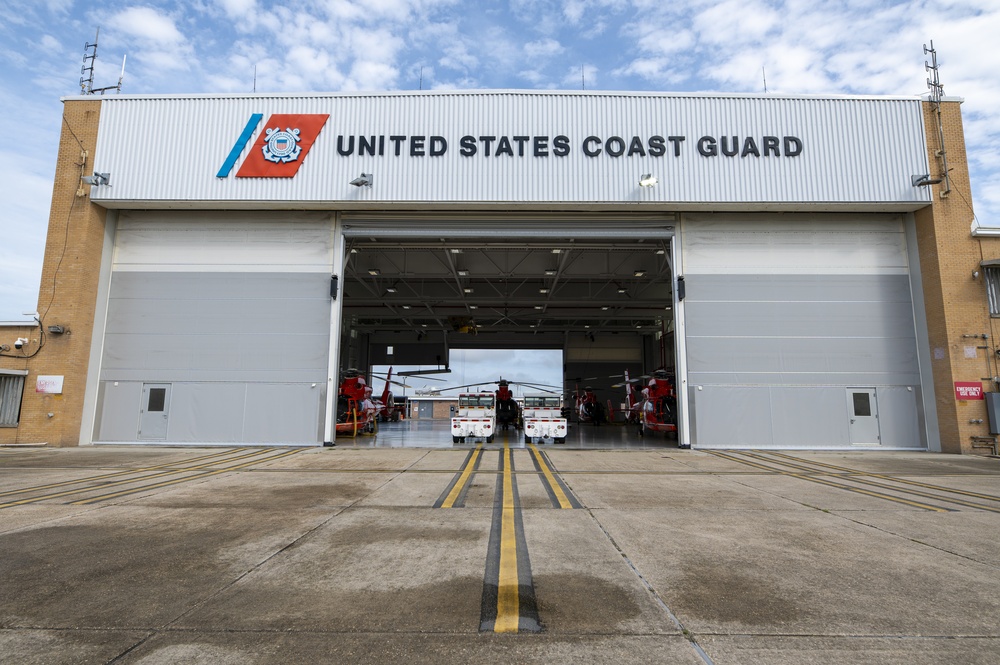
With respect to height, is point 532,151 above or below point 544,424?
above

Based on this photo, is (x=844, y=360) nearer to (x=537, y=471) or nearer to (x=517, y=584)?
(x=537, y=471)

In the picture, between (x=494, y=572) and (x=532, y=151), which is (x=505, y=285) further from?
(x=494, y=572)

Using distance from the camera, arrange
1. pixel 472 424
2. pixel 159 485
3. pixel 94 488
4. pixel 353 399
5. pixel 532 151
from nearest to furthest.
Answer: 1. pixel 94 488
2. pixel 159 485
3. pixel 532 151
4. pixel 472 424
5. pixel 353 399

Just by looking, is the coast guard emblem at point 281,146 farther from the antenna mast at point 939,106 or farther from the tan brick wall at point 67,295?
the antenna mast at point 939,106

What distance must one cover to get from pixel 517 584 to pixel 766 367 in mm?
15627

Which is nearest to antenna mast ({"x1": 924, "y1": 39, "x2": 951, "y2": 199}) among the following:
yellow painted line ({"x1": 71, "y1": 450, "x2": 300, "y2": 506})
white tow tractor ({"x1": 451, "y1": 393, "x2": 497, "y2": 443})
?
white tow tractor ({"x1": 451, "y1": 393, "x2": 497, "y2": 443})

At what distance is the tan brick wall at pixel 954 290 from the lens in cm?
1591

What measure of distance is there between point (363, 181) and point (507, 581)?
14.6 m

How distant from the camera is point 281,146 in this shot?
17062 millimetres

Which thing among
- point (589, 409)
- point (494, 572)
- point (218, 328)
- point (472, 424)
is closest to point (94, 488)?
point (494, 572)

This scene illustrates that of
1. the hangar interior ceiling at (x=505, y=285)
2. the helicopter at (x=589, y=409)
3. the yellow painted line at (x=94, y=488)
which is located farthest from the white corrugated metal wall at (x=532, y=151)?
the helicopter at (x=589, y=409)

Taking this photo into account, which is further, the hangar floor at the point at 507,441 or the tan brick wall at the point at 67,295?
the hangar floor at the point at 507,441

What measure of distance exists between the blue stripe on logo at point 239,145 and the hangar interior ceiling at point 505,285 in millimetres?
4402

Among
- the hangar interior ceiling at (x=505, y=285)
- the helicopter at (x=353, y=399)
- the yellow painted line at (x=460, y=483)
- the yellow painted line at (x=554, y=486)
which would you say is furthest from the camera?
the helicopter at (x=353, y=399)
